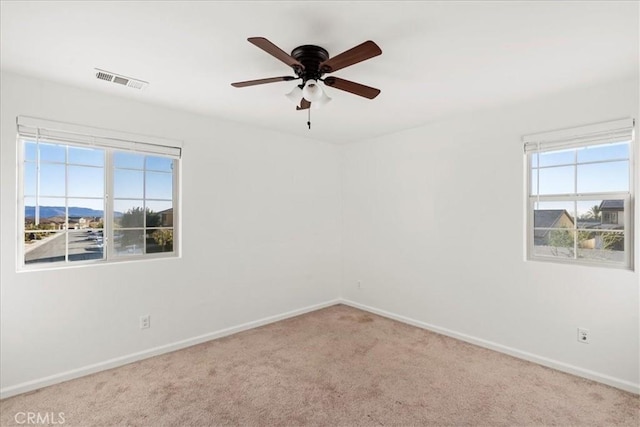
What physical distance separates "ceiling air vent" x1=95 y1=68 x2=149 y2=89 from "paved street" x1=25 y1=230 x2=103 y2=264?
133 centimetres

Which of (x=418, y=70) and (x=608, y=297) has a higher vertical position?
(x=418, y=70)

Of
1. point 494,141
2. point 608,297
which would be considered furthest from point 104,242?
point 608,297

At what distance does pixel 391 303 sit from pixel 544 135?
2.55 metres

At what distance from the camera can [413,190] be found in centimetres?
395

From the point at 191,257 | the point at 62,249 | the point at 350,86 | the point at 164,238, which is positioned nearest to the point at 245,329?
the point at 191,257

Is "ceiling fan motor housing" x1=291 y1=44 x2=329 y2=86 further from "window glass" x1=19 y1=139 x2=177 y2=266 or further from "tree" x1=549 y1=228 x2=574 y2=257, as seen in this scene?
"tree" x1=549 y1=228 x2=574 y2=257

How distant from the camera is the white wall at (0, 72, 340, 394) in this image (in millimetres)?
2459

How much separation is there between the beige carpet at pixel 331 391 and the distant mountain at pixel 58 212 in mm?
1379

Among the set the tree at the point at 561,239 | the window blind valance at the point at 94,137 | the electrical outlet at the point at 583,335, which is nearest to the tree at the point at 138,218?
the window blind valance at the point at 94,137

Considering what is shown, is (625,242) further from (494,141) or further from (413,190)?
(413,190)

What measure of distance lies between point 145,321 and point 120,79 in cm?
216

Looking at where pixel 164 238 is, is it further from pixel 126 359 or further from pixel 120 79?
pixel 120 79

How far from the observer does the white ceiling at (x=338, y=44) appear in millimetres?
1677

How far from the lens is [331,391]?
246cm
